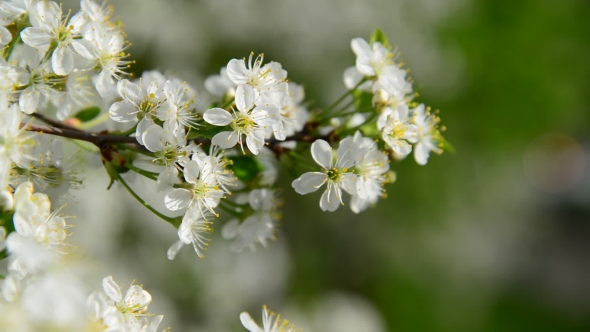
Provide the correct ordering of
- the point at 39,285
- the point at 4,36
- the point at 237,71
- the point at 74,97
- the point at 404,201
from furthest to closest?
the point at 404,201 < the point at 74,97 < the point at 237,71 < the point at 4,36 < the point at 39,285

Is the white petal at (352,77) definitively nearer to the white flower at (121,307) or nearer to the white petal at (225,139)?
the white petal at (225,139)

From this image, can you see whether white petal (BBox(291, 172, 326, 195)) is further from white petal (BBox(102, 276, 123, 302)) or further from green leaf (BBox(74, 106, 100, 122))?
green leaf (BBox(74, 106, 100, 122))

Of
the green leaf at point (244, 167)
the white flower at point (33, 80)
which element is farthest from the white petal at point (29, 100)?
the green leaf at point (244, 167)

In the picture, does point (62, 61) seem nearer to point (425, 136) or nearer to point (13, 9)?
point (13, 9)

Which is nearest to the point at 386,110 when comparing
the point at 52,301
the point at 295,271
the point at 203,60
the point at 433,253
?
the point at 52,301

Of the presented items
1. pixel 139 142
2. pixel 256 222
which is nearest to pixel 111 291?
pixel 139 142
